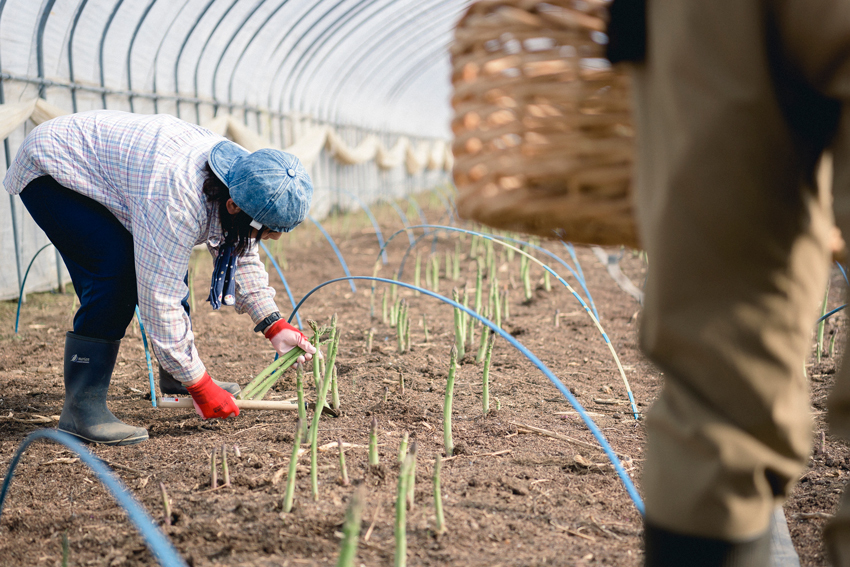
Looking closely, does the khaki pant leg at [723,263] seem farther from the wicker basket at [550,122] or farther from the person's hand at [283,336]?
the person's hand at [283,336]

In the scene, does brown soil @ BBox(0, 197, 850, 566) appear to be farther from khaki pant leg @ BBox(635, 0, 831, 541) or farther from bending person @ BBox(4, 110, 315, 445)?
khaki pant leg @ BBox(635, 0, 831, 541)

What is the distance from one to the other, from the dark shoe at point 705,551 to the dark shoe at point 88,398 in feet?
5.34

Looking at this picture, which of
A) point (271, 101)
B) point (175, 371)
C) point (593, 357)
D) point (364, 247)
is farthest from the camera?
point (271, 101)

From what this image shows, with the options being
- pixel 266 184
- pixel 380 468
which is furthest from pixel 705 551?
pixel 266 184

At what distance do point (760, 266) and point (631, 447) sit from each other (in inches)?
51.9

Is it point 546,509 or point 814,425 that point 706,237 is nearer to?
point 546,509

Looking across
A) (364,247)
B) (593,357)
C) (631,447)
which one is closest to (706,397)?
(631,447)

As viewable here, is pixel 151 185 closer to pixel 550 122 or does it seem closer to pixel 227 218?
pixel 227 218

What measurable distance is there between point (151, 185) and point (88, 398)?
2.20 feet

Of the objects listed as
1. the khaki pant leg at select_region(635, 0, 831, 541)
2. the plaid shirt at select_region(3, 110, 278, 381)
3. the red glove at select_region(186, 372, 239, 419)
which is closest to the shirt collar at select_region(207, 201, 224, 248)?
the plaid shirt at select_region(3, 110, 278, 381)

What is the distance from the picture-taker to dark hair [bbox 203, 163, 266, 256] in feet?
6.01

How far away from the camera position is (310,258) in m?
5.72

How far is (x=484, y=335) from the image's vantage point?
7.46 ft

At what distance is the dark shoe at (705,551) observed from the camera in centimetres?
69
